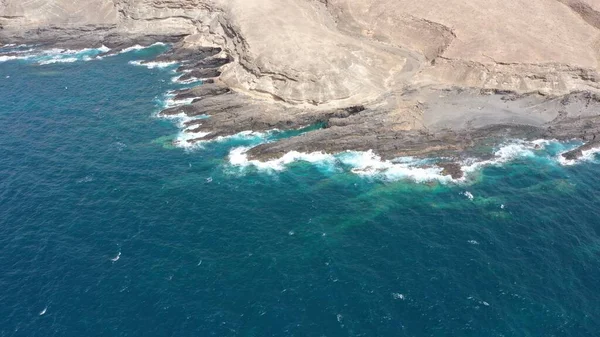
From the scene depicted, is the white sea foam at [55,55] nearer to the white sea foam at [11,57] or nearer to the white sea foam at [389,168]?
the white sea foam at [11,57]

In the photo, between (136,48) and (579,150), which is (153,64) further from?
(579,150)

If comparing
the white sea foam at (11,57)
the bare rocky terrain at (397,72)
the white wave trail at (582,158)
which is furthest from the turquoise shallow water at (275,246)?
the white sea foam at (11,57)

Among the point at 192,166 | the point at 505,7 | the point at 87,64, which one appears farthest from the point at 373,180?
the point at 87,64

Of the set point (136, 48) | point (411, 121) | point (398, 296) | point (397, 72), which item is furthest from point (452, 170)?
point (136, 48)

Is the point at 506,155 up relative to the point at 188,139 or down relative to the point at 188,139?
up

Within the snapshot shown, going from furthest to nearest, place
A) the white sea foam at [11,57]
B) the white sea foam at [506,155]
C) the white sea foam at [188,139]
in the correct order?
1. the white sea foam at [11,57]
2. the white sea foam at [188,139]
3. the white sea foam at [506,155]
